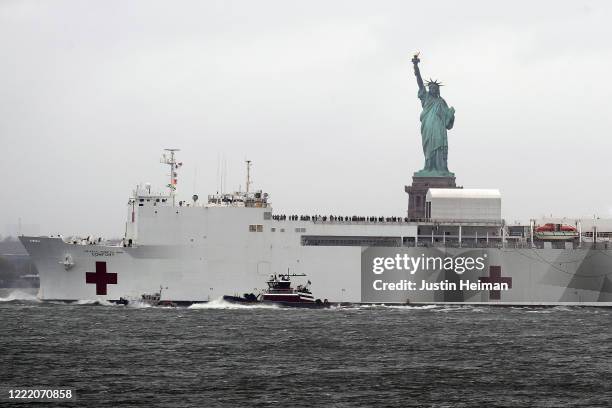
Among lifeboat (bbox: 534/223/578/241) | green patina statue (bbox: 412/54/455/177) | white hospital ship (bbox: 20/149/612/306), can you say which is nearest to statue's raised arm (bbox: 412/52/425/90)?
green patina statue (bbox: 412/54/455/177)

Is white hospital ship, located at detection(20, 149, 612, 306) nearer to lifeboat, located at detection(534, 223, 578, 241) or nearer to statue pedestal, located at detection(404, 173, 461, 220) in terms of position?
lifeboat, located at detection(534, 223, 578, 241)

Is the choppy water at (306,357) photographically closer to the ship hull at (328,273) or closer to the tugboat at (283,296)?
the tugboat at (283,296)

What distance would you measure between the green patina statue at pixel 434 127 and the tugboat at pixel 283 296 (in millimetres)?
27009

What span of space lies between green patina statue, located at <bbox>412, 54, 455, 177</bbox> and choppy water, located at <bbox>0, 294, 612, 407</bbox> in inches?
1116

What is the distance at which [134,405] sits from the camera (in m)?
33.1

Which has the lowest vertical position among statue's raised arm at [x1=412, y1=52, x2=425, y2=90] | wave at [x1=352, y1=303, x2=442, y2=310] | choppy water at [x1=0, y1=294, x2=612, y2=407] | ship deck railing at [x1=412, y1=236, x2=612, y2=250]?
choppy water at [x1=0, y1=294, x2=612, y2=407]

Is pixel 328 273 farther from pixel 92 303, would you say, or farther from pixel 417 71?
pixel 417 71

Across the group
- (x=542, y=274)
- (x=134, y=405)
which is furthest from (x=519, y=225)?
(x=134, y=405)

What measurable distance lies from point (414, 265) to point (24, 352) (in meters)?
29.0

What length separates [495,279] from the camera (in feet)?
222

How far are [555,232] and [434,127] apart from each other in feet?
69.9

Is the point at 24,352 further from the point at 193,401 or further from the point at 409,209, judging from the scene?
the point at 409,209

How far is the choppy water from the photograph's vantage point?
116 feet

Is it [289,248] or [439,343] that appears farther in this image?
[289,248]
